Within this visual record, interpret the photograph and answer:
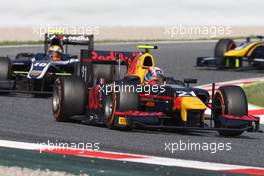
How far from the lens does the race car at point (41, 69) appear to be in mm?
17922

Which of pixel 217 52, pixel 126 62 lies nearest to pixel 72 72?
pixel 126 62

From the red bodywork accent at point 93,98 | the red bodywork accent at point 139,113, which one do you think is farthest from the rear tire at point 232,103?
the red bodywork accent at point 93,98

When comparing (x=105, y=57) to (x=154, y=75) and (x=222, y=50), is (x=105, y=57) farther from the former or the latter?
(x=222, y=50)

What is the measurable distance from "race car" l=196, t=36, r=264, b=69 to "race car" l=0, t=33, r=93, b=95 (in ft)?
22.8

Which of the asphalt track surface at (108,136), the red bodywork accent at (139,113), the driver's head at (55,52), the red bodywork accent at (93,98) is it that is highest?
the driver's head at (55,52)

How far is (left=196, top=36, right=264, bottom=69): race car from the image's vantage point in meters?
25.6

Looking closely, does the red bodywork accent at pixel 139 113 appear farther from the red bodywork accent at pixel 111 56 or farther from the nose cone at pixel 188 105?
the red bodywork accent at pixel 111 56

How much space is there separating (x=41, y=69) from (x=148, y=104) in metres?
5.88

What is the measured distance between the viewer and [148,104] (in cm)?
1270

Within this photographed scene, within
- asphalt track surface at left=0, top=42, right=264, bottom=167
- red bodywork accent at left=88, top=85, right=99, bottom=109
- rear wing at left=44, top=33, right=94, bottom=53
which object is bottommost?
asphalt track surface at left=0, top=42, right=264, bottom=167

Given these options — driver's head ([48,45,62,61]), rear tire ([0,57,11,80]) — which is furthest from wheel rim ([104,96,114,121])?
driver's head ([48,45,62,61])

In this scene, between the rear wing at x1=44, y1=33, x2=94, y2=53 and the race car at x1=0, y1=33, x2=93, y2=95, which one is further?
the rear wing at x1=44, y1=33, x2=94, y2=53

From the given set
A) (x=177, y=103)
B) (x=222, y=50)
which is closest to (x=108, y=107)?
(x=177, y=103)

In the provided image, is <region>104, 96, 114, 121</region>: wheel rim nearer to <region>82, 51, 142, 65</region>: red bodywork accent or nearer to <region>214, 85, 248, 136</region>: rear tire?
<region>214, 85, 248, 136</region>: rear tire
